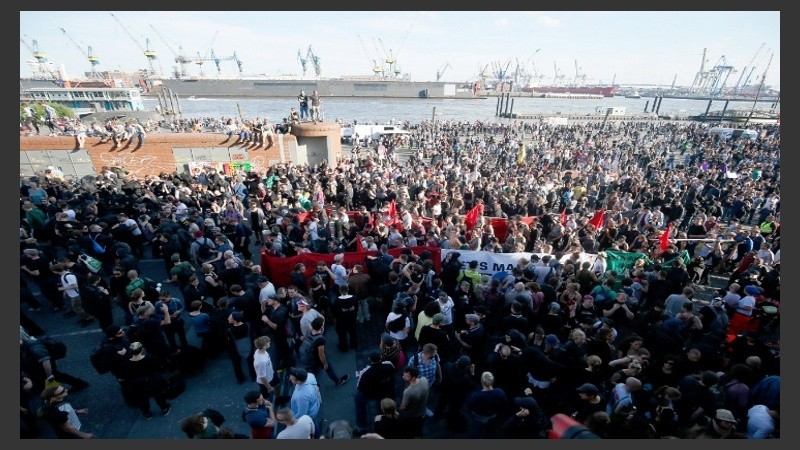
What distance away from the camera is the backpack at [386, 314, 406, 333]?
5.36m

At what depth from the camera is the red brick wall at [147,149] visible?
1545cm

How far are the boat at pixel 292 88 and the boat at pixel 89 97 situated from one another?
49.1 meters

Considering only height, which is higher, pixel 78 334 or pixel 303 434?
pixel 303 434

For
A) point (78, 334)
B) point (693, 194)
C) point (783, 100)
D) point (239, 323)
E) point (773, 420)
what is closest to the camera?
point (783, 100)

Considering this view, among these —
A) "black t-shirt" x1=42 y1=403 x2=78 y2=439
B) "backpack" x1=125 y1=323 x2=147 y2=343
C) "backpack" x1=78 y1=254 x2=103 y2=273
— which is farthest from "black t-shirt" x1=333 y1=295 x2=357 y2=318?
"backpack" x1=78 y1=254 x2=103 y2=273

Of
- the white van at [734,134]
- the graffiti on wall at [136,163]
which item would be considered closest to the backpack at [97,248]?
the graffiti on wall at [136,163]

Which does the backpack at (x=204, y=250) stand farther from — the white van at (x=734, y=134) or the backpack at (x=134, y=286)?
the white van at (x=734, y=134)

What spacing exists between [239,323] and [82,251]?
4.46m

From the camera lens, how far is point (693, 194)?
490 inches

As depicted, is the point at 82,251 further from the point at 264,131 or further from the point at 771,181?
the point at 771,181

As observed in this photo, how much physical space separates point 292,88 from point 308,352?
114279 mm

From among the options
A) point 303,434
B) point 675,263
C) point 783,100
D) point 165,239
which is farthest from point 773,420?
point 165,239

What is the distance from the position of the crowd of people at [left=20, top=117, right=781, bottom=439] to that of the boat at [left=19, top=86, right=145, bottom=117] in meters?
60.9

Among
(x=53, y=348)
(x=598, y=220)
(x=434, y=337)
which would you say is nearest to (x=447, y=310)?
(x=434, y=337)
